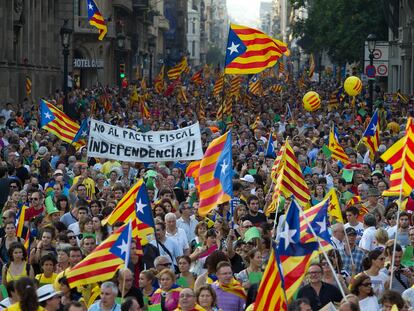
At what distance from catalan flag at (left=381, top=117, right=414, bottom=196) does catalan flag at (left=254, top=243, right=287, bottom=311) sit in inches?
142

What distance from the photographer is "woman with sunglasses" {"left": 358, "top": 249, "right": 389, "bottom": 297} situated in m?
12.3

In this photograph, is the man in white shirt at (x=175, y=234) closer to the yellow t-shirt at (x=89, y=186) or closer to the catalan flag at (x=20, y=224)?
the catalan flag at (x=20, y=224)

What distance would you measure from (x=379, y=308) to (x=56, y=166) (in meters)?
11.7

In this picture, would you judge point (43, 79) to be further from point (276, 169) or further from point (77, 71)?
point (276, 169)

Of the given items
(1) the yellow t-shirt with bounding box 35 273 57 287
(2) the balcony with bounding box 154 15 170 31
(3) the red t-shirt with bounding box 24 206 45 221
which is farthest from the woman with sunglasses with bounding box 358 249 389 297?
(2) the balcony with bounding box 154 15 170 31

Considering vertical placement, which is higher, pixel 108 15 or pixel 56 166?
pixel 108 15

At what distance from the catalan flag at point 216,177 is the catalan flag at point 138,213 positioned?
97 centimetres

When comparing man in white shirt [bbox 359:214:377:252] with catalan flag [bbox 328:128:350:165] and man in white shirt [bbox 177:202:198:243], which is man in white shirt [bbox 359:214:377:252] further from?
catalan flag [bbox 328:128:350:165]

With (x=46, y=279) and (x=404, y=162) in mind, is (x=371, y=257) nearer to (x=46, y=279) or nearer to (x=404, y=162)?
(x=404, y=162)

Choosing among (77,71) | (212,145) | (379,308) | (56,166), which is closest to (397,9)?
(77,71)

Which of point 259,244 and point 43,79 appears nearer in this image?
point 259,244

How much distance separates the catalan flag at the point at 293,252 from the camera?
11062 millimetres

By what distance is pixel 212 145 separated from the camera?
52.6 ft

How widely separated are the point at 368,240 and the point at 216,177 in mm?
1830
